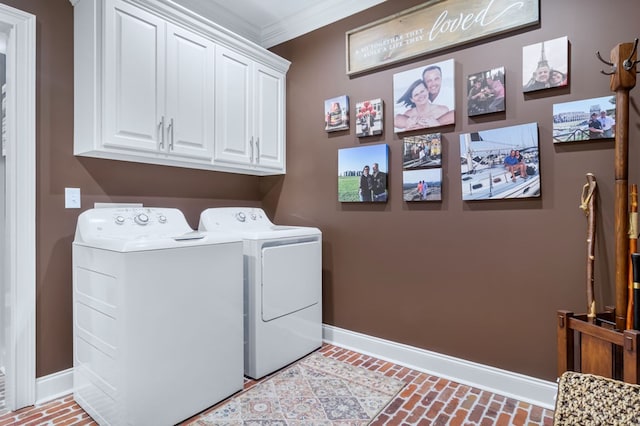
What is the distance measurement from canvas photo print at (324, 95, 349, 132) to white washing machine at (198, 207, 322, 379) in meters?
0.90

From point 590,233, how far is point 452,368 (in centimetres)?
122

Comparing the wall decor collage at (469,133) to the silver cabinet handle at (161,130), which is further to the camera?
the silver cabinet handle at (161,130)

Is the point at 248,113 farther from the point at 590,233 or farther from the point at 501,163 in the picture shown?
the point at 590,233

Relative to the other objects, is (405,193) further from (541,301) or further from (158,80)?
(158,80)

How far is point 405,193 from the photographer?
2.58m

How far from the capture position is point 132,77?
2137mm

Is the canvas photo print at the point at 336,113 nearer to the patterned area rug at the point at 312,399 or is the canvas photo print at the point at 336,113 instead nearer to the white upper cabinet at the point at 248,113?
the white upper cabinet at the point at 248,113

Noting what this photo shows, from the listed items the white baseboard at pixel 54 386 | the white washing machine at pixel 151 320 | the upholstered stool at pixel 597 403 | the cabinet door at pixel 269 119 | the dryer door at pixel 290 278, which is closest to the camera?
the upholstered stool at pixel 597 403

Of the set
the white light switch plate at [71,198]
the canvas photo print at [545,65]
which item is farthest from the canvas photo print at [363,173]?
the white light switch plate at [71,198]

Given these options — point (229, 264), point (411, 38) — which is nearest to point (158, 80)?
point (229, 264)

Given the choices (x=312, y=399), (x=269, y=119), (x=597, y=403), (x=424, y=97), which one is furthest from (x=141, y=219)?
(x=597, y=403)

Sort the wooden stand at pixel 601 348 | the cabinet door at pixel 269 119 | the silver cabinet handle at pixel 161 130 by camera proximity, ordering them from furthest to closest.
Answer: the cabinet door at pixel 269 119 → the silver cabinet handle at pixel 161 130 → the wooden stand at pixel 601 348

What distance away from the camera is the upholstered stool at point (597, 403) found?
1276 millimetres

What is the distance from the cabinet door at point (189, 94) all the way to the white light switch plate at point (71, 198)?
2.04 ft
